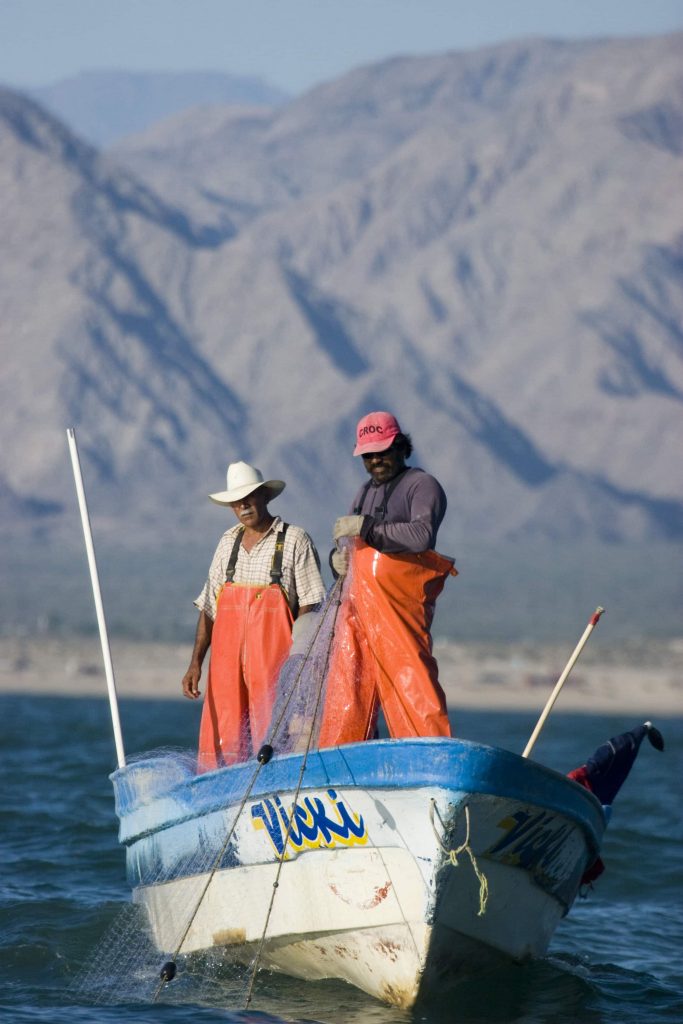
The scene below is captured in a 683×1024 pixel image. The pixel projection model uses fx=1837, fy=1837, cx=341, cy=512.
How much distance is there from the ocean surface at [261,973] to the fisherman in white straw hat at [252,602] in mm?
1348

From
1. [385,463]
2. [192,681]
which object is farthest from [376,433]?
[192,681]

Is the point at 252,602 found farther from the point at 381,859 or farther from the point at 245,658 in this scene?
the point at 381,859

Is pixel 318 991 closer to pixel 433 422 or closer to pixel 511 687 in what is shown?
pixel 511 687

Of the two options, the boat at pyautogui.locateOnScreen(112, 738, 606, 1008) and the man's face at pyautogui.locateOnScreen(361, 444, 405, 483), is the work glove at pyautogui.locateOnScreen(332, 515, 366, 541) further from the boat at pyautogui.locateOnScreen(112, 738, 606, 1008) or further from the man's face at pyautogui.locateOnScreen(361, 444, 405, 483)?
the boat at pyautogui.locateOnScreen(112, 738, 606, 1008)

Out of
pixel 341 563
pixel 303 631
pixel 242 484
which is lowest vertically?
pixel 303 631

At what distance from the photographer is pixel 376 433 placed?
426 inches

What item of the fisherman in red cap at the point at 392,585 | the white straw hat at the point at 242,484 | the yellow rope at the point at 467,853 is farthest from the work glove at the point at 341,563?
the yellow rope at the point at 467,853

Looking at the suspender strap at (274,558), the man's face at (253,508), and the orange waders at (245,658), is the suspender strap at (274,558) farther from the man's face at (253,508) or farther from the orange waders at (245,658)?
the man's face at (253,508)

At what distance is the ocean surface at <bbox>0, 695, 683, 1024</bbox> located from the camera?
1153 centimetres

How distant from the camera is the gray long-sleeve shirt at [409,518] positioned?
10.5m

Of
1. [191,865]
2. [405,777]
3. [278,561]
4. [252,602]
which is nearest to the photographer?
[405,777]

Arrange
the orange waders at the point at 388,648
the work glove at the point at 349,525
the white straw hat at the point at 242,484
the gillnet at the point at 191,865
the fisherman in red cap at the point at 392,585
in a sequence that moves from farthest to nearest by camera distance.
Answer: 1. the white straw hat at the point at 242,484
2. the gillnet at the point at 191,865
3. the orange waders at the point at 388,648
4. the fisherman in red cap at the point at 392,585
5. the work glove at the point at 349,525

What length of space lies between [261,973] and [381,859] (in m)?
1.78

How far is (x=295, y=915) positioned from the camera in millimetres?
11297
